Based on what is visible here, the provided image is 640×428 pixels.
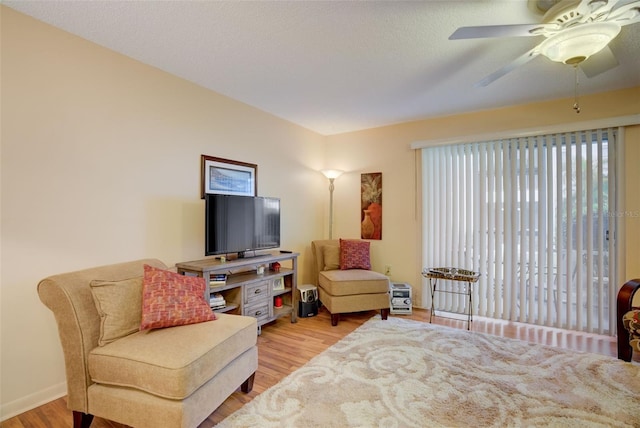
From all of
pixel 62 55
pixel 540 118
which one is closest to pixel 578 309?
pixel 540 118

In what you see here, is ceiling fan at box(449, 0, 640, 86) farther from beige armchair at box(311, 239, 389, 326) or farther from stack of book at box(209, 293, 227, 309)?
stack of book at box(209, 293, 227, 309)

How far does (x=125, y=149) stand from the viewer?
7.67 ft

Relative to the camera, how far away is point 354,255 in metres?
3.79

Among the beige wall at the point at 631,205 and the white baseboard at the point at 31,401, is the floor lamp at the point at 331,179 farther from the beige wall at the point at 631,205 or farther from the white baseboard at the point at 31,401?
the white baseboard at the point at 31,401

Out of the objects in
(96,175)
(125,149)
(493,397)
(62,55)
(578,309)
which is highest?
(62,55)

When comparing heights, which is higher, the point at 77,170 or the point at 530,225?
the point at 77,170

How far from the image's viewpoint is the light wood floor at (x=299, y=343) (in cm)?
180

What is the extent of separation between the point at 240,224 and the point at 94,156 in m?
1.28

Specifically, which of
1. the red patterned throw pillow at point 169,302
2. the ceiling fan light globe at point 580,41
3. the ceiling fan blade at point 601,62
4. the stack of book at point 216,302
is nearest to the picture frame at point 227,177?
the stack of book at point 216,302

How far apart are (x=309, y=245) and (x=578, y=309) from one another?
10.3 feet

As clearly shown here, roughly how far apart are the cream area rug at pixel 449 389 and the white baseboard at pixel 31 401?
124 cm

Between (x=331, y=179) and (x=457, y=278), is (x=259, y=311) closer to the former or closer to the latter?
(x=457, y=278)

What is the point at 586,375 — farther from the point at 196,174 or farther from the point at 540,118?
the point at 196,174

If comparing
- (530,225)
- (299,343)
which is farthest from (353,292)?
(530,225)
